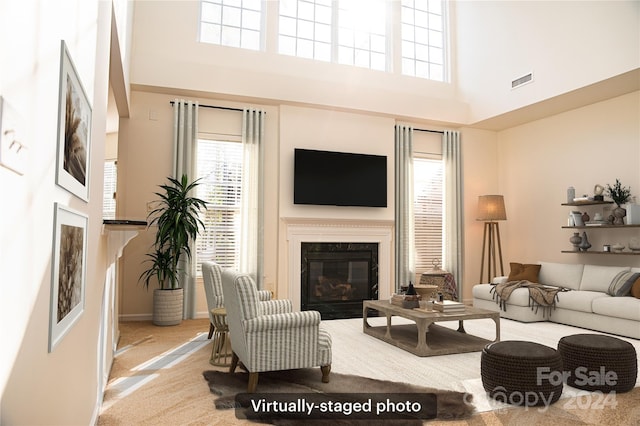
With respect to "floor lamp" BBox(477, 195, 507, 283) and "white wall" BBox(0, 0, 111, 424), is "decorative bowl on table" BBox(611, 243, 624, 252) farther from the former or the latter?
"white wall" BBox(0, 0, 111, 424)

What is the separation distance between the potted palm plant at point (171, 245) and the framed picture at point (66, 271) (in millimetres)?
3783

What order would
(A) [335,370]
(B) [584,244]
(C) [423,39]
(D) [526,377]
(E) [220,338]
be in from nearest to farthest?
1. (D) [526,377]
2. (A) [335,370]
3. (E) [220,338]
4. (B) [584,244]
5. (C) [423,39]

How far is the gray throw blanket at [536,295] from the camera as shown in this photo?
5984 millimetres

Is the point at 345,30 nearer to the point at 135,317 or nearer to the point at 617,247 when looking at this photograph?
the point at 617,247

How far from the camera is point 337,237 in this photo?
279 inches

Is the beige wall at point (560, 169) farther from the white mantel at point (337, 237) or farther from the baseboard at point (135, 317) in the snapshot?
the baseboard at point (135, 317)

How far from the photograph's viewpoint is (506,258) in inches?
322

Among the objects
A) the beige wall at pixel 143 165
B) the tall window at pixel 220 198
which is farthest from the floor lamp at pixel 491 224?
the tall window at pixel 220 198

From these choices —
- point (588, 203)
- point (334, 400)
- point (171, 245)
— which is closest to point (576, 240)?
point (588, 203)

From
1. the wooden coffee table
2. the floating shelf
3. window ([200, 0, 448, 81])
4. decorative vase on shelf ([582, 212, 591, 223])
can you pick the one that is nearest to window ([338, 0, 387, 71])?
window ([200, 0, 448, 81])

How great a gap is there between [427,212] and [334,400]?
5.17 metres

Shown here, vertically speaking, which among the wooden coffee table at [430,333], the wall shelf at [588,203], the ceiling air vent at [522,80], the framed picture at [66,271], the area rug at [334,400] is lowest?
the area rug at [334,400]

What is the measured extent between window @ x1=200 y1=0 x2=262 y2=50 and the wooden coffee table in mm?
4528

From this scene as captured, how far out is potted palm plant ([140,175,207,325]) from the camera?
19.1ft
